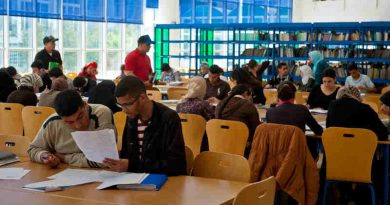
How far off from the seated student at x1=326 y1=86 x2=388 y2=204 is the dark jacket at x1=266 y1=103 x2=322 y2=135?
0.72ft

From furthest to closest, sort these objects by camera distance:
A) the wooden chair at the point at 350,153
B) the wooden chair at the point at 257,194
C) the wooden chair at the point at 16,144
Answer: the wooden chair at the point at 350,153 → the wooden chair at the point at 16,144 → the wooden chair at the point at 257,194

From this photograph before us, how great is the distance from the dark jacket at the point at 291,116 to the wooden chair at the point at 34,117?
7.36 ft

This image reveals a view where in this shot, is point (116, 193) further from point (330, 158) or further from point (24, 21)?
point (24, 21)

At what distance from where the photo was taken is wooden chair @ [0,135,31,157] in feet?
12.2

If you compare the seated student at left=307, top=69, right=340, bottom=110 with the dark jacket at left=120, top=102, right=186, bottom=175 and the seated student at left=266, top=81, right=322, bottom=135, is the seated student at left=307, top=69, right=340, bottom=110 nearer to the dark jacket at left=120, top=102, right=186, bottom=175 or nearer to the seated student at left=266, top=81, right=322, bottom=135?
the seated student at left=266, top=81, right=322, bottom=135

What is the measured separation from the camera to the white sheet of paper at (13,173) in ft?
9.89

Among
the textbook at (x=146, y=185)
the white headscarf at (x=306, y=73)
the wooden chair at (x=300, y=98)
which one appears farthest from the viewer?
the white headscarf at (x=306, y=73)

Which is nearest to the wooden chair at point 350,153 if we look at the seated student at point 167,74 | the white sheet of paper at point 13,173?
the white sheet of paper at point 13,173

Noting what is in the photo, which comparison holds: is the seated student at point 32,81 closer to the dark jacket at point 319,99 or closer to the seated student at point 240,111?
the seated student at point 240,111

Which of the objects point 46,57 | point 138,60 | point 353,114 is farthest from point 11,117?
point 46,57

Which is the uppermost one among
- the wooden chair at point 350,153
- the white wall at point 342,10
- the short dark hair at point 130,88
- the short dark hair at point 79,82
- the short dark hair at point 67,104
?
the white wall at point 342,10

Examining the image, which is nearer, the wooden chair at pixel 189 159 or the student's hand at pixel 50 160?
the student's hand at pixel 50 160

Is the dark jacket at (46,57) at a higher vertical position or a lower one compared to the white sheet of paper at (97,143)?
higher

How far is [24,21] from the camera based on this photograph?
41.5 feet
